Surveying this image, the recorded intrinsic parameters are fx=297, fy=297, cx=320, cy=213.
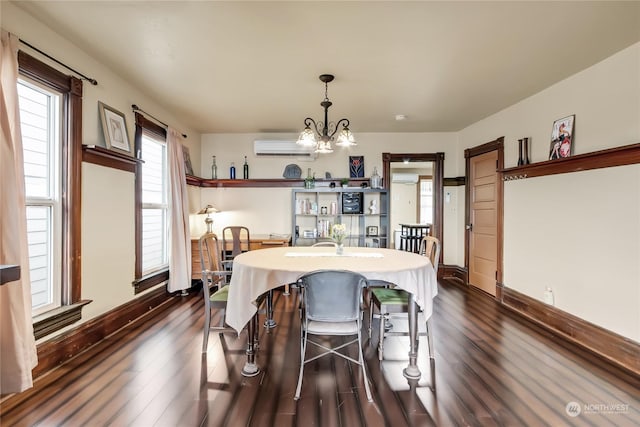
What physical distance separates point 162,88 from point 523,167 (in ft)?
14.0

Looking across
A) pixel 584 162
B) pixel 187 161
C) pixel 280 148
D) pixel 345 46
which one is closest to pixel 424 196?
pixel 280 148

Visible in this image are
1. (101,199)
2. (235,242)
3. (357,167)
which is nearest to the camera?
(101,199)

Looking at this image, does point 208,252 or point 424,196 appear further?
point 424,196

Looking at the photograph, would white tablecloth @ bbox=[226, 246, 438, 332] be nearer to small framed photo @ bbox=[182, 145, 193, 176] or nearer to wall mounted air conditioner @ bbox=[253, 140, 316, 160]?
small framed photo @ bbox=[182, 145, 193, 176]

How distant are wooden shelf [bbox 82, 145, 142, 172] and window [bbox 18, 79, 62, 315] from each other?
0.22 m

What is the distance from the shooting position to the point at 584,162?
278 centimetres

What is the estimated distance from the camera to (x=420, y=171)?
7887 mm

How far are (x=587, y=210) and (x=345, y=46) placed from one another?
2673 mm

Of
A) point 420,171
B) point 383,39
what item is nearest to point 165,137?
point 383,39

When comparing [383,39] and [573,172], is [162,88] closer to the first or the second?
[383,39]

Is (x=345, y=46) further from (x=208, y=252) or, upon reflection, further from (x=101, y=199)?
(x=101, y=199)

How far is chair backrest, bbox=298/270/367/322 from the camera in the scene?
1939 mm

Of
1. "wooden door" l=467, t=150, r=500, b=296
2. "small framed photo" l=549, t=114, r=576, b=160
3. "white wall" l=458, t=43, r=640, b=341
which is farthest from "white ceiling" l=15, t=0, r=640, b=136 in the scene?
"wooden door" l=467, t=150, r=500, b=296

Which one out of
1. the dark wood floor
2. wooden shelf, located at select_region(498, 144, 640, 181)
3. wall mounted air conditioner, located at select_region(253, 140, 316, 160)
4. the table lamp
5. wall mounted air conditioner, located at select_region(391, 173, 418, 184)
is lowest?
the dark wood floor
